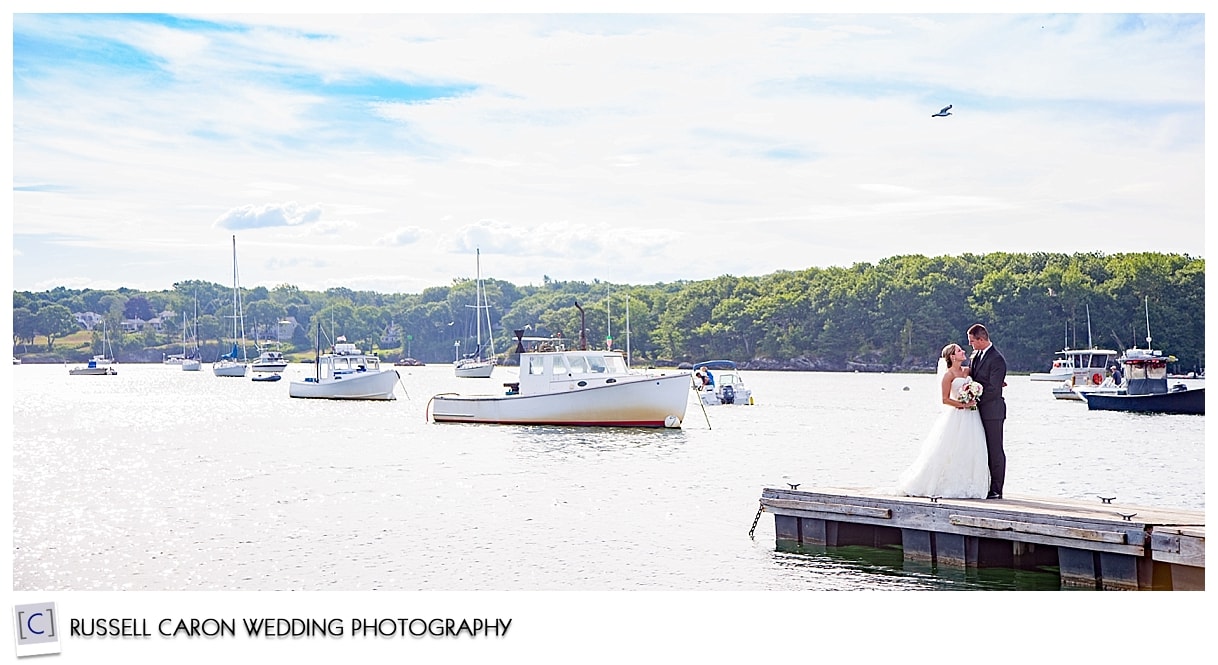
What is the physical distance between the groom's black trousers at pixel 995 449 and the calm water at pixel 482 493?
84cm

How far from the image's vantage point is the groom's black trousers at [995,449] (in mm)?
11430

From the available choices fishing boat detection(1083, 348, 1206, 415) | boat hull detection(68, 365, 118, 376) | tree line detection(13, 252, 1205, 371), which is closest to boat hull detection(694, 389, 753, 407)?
fishing boat detection(1083, 348, 1206, 415)

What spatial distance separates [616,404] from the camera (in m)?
31.6

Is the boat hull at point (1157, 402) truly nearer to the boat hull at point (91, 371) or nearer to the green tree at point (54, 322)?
the green tree at point (54, 322)

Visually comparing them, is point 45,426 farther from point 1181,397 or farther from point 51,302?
point 51,302

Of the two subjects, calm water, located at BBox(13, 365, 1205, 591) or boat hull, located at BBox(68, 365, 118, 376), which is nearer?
calm water, located at BBox(13, 365, 1205, 591)

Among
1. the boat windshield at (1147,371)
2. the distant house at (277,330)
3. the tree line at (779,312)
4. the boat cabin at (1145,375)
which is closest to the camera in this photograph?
A: the boat cabin at (1145,375)

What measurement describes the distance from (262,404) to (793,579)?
44.0m

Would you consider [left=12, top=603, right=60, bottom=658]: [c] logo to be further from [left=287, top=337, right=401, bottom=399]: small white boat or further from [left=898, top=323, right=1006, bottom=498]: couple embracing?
[left=287, top=337, right=401, bottom=399]: small white boat

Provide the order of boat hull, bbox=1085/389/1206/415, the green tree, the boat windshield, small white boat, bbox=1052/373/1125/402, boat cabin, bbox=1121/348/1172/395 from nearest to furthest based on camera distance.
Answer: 1. boat hull, bbox=1085/389/1206/415
2. boat cabin, bbox=1121/348/1172/395
3. the boat windshield
4. small white boat, bbox=1052/373/1125/402
5. the green tree

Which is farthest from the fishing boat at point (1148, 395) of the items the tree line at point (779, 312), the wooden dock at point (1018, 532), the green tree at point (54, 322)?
the green tree at point (54, 322)

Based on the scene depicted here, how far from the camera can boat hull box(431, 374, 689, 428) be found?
104 ft

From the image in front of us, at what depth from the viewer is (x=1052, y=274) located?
3593 inches

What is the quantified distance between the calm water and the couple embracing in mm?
776
